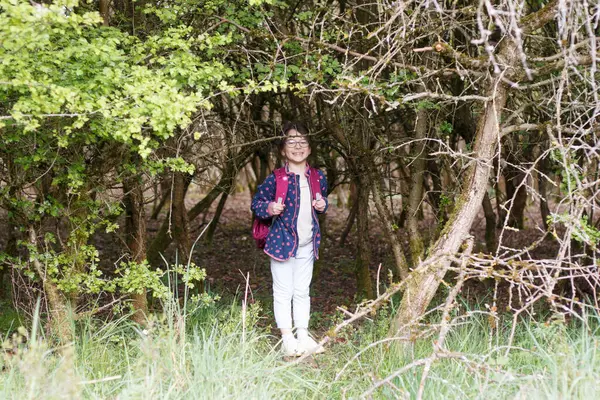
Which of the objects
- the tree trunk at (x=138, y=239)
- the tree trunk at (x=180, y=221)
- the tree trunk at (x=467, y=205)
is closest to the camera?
the tree trunk at (x=467, y=205)

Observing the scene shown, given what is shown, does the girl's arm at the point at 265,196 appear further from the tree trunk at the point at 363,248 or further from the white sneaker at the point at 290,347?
the tree trunk at the point at 363,248

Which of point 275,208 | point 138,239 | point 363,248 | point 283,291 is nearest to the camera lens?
point 275,208

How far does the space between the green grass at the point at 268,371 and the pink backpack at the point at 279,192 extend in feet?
2.45

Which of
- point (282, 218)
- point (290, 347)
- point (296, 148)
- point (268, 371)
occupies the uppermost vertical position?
point (296, 148)

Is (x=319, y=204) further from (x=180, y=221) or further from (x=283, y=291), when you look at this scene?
(x=180, y=221)

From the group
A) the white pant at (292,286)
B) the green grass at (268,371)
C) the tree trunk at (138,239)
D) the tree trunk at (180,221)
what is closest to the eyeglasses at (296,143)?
the white pant at (292,286)

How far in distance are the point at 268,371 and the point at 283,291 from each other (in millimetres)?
1268

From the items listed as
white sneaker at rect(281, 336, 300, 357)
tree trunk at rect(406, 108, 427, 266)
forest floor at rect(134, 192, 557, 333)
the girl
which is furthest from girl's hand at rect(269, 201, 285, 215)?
forest floor at rect(134, 192, 557, 333)

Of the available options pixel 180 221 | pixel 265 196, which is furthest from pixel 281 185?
pixel 180 221

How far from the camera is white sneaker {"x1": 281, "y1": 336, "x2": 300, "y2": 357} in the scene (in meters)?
4.64

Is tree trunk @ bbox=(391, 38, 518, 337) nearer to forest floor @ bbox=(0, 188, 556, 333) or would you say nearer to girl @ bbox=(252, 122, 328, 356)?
girl @ bbox=(252, 122, 328, 356)

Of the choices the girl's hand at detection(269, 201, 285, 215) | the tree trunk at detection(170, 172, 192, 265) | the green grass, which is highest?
the girl's hand at detection(269, 201, 285, 215)

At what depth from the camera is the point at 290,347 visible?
4.79 m

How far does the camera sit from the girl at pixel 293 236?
15.9ft
